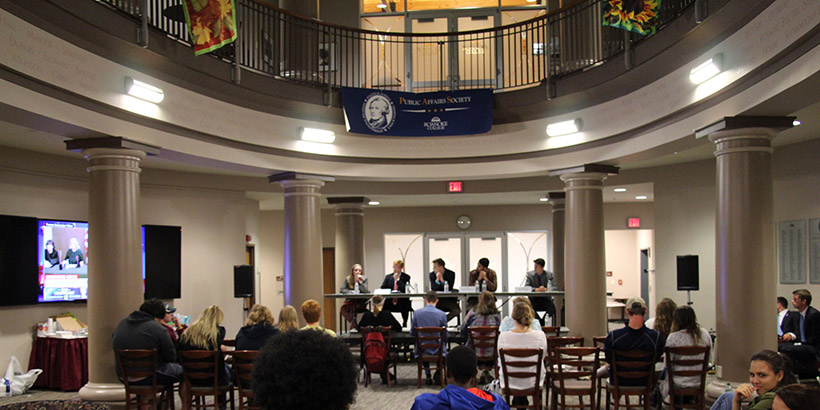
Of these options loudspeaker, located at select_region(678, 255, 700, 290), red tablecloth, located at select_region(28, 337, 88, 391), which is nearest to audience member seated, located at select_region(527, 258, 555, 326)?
loudspeaker, located at select_region(678, 255, 700, 290)

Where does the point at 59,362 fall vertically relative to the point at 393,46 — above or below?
below

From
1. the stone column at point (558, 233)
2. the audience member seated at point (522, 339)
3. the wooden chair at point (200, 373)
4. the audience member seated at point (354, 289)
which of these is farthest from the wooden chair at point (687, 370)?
the stone column at point (558, 233)

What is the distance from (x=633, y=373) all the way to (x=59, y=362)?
7.54m

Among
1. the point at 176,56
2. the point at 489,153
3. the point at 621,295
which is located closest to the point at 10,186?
the point at 176,56

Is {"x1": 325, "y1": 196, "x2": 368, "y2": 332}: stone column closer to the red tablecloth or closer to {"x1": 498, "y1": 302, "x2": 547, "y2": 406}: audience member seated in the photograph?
the red tablecloth

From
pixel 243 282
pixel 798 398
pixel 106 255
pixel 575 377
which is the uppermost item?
pixel 106 255

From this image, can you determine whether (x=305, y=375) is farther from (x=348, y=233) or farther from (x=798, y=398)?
(x=348, y=233)

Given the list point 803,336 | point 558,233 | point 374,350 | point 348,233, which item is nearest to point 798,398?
point 803,336

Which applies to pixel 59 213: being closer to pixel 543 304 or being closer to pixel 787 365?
pixel 543 304

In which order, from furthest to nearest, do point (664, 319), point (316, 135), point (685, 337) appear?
point (316, 135) < point (664, 319) < point (685, 337)

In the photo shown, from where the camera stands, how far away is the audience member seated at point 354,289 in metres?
11.4

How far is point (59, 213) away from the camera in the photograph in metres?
9.69

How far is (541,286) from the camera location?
1160 cm

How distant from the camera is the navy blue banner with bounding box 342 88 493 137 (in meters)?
10.3
